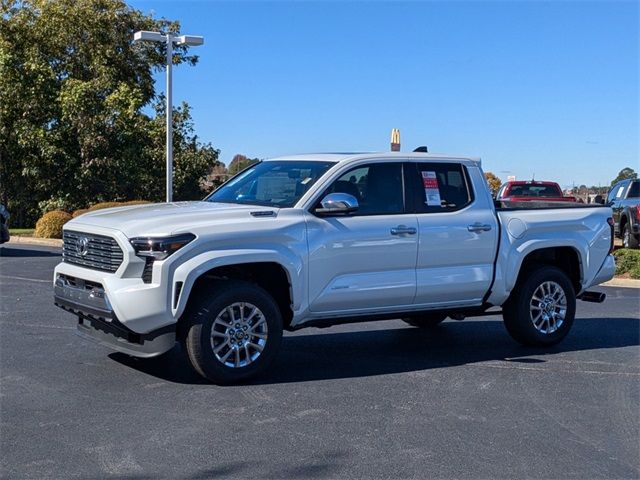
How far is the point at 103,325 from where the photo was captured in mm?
6656

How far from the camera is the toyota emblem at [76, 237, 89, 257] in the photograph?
6.88 meters

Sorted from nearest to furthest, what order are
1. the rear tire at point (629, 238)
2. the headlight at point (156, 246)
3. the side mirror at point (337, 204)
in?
the headlight at point (156, 246) → the side mirror at point (337, 204) → the rear tire at point (629, 238)

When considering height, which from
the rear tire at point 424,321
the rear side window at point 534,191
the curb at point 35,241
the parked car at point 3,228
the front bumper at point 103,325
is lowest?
the rear tire at point 424,321

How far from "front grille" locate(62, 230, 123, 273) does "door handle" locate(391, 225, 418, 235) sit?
97.5 inches

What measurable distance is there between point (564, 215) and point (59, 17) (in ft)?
94.6

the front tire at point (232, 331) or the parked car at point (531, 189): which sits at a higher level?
the parked car at point (531, 189)

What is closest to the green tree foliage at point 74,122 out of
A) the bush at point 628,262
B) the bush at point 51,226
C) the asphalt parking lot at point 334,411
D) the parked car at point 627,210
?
the bush at point 51,226

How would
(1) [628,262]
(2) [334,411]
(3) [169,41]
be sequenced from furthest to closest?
1. (3) [169,41]
2. (1) [628,262]
3. (2) [334,411]

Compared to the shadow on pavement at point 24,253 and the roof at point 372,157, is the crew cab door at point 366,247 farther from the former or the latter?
the shadow on pavement at point 24,253

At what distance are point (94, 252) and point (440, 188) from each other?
3.37 meters

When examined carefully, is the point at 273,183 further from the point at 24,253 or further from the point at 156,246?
the point at 24,253

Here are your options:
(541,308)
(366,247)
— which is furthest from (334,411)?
(541,308)

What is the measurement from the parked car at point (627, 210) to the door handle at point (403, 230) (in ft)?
40.6

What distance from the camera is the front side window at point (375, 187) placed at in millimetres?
7473
